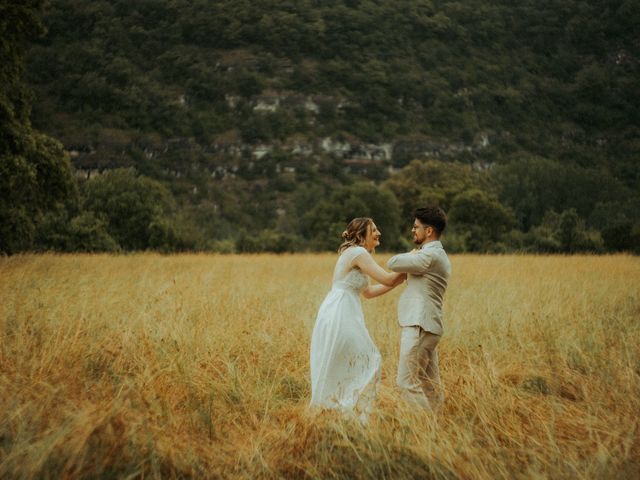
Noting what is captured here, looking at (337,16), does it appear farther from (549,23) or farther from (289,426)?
(289,426)

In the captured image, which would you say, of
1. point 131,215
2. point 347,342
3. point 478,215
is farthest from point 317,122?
point 347,342

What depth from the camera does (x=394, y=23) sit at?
142125 millimetres

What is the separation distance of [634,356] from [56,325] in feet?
19.9

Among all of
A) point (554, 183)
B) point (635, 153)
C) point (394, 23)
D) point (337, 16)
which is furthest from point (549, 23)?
point (554, 183)

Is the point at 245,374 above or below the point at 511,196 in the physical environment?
above

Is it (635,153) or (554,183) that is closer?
(554,183)

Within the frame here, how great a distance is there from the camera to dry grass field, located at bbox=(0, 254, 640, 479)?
303 centimetres

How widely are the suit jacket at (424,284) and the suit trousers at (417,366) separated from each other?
0.08m

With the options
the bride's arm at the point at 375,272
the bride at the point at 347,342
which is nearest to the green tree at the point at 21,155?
the bride at the point at 347,342

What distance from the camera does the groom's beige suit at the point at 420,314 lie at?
168 inches

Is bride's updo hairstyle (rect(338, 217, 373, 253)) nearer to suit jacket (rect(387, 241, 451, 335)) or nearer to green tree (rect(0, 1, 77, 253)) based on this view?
Answer: suit jacket (rect(387, 241, 451, 335))

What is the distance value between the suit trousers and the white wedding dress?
9.5 inches

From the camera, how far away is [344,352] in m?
4.50

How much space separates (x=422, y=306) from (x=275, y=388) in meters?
1.55
